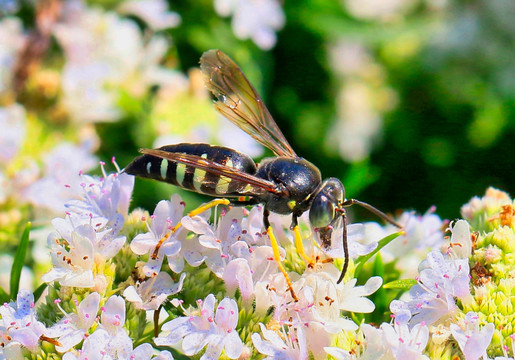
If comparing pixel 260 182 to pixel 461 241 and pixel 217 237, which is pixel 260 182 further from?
pixel 461 241

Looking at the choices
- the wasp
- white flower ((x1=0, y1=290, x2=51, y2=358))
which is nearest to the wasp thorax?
the wasp

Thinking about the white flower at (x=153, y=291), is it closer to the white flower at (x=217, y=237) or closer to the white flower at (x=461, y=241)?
the white flower at (x=217, y=237)

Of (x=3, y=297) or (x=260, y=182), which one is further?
(x=260, y=182)

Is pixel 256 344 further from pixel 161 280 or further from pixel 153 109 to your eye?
pixel 153 109

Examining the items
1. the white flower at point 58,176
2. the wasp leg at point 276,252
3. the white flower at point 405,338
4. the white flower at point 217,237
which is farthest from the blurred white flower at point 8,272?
the white flower at point 405,338

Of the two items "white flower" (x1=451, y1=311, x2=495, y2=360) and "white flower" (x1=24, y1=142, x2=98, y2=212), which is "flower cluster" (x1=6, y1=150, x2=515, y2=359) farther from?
"white flower" (x1=24, y1=142, x2=98, y2=212)

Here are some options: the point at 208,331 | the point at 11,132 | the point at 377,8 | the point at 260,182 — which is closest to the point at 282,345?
the point at 208,331

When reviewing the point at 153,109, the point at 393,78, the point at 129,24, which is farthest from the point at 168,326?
the point at 393,78
